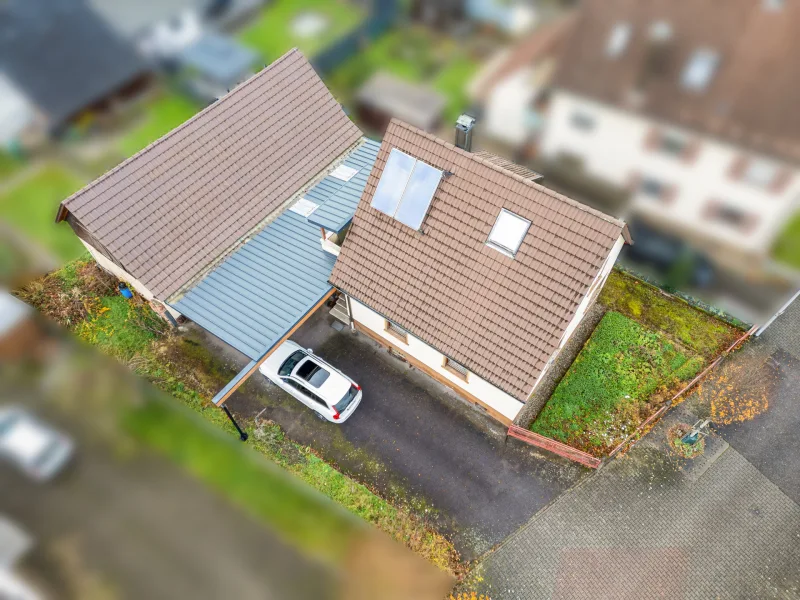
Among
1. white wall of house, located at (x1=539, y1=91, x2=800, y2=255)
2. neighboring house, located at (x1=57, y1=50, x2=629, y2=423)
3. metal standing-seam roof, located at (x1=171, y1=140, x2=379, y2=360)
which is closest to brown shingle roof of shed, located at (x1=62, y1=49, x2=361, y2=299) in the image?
neighboring house, located at (x1=57, y1=50, x2=629, y2=423)

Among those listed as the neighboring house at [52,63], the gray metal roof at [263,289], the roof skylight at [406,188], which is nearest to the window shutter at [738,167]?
the roof skylight at [406,188]

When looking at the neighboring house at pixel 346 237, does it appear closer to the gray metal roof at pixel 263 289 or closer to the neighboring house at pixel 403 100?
the gray metal roof at pixel 263 289

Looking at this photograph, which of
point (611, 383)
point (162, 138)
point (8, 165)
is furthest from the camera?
point (611, 383)

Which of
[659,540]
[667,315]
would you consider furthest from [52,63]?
[667,315]

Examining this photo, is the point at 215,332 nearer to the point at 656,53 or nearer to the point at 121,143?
the point at 121,143

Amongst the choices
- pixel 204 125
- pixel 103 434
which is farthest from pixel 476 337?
pixel 204 125

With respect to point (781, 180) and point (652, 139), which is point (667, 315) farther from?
point (652, 139)

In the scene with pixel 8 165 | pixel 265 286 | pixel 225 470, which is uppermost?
pixel 265 286

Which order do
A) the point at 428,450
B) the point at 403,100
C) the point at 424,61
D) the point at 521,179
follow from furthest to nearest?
the point at 428,450 < the point at 521,179 < the point at 403,100 < the point at 424,61
